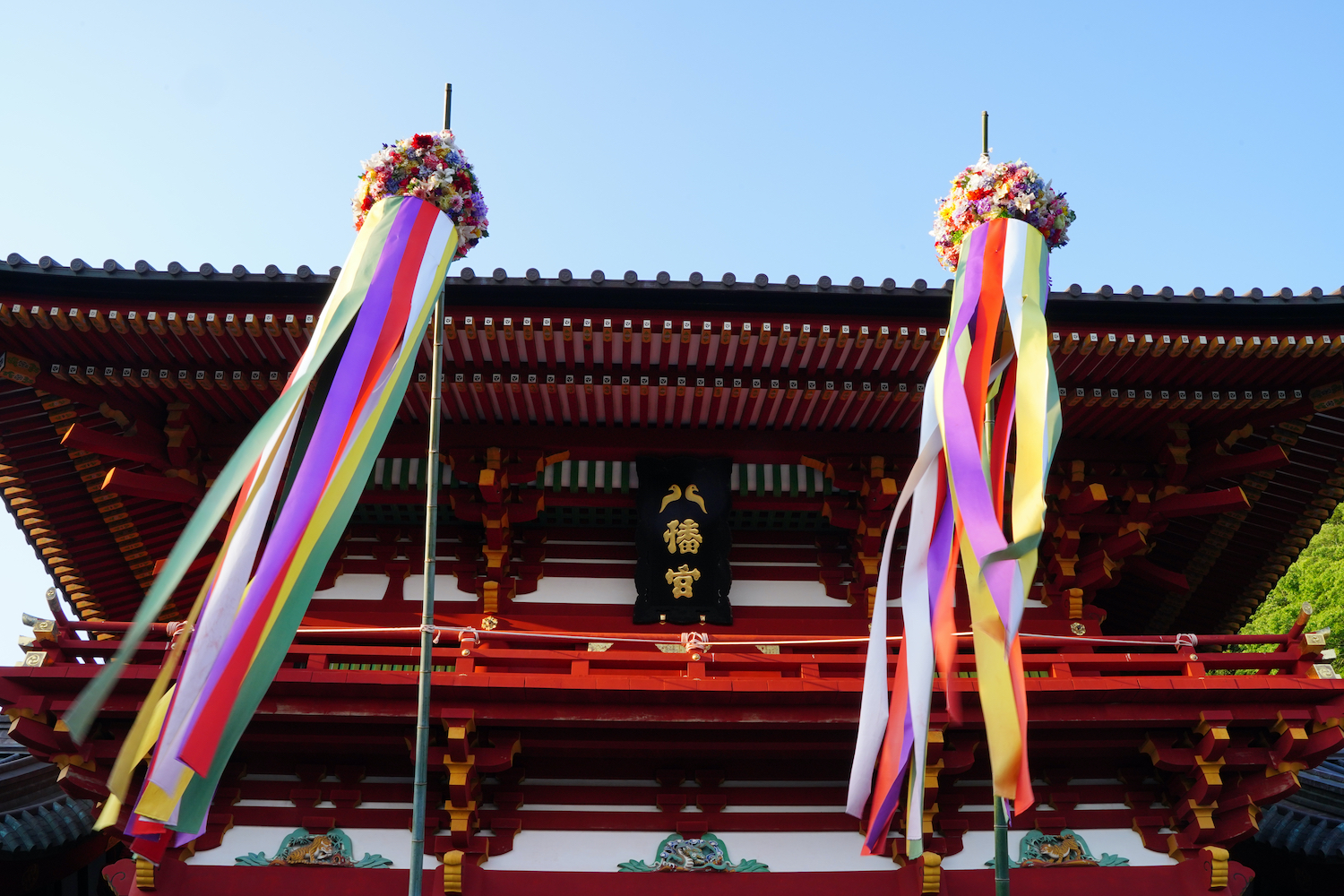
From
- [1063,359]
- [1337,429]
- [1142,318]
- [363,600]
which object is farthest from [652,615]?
[1337,429]

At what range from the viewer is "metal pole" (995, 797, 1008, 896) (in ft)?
18.7

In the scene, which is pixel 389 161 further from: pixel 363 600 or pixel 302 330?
pixel 363 600

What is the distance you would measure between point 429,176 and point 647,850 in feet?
17.4

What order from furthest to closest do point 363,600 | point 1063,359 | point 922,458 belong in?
point 363,600
point 1063,359
point 922,458

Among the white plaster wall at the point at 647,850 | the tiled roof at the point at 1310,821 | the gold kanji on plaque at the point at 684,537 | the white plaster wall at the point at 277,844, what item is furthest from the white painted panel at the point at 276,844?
the tiled roof at the point at 1310,821

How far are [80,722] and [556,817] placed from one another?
154 inches

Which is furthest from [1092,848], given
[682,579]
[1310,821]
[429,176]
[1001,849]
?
[429,176]

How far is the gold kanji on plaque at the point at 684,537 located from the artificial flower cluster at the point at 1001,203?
3.15 m

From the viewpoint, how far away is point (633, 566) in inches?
412

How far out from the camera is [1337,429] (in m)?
10.4

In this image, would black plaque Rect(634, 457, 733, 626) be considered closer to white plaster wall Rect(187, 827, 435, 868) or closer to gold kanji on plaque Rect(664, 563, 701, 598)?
gold kanji on plaque Rect(664, 563, 701, 598)

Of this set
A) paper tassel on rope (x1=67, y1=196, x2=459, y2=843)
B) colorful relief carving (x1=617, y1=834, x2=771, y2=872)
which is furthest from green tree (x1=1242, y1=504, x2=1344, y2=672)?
paper tassel on rope (x1=67, y1=196, x2=459, y2=843)

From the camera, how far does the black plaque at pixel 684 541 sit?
A: 9977 mm

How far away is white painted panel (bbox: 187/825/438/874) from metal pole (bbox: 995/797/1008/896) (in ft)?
14.8
